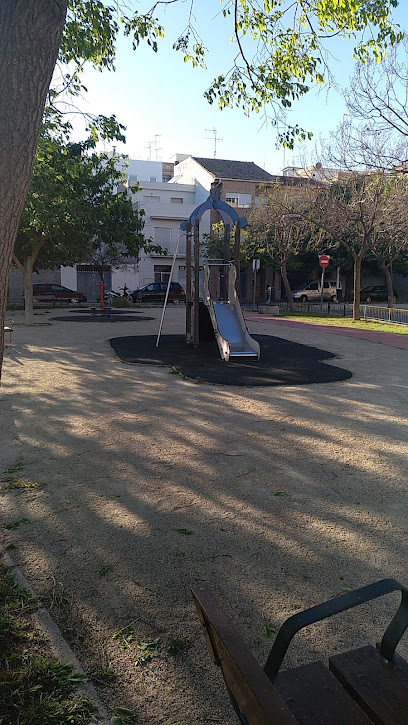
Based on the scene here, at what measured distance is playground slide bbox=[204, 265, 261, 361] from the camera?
11344 millimetres

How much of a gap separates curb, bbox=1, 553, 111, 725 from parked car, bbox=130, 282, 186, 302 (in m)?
36.6

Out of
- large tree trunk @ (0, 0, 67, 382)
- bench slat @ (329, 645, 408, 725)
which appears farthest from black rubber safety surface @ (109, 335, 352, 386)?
bench slat @ (329, 645, 408, 725)

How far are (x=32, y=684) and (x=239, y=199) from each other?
45385mm

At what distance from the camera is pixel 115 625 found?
8.55 feet

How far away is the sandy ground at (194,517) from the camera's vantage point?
2492 millimetres

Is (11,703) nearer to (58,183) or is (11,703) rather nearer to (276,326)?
(58,183)

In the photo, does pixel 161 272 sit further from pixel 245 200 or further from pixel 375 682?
pixel 375 682

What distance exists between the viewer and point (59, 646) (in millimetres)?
2389

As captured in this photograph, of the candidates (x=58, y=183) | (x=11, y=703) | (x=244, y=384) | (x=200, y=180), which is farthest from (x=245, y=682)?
(x=200, y=180)

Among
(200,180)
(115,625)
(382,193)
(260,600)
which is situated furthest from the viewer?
(200,180)

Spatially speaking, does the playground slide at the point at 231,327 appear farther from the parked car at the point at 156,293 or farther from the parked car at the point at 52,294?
the parked car at the point at 156,293

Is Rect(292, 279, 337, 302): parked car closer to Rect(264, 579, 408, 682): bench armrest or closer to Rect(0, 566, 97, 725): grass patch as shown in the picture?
Rect(0, 566, 97, 725): grass patch

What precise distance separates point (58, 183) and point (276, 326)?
9433mm

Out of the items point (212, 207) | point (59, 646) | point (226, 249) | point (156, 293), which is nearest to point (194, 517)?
point (59, 646)
